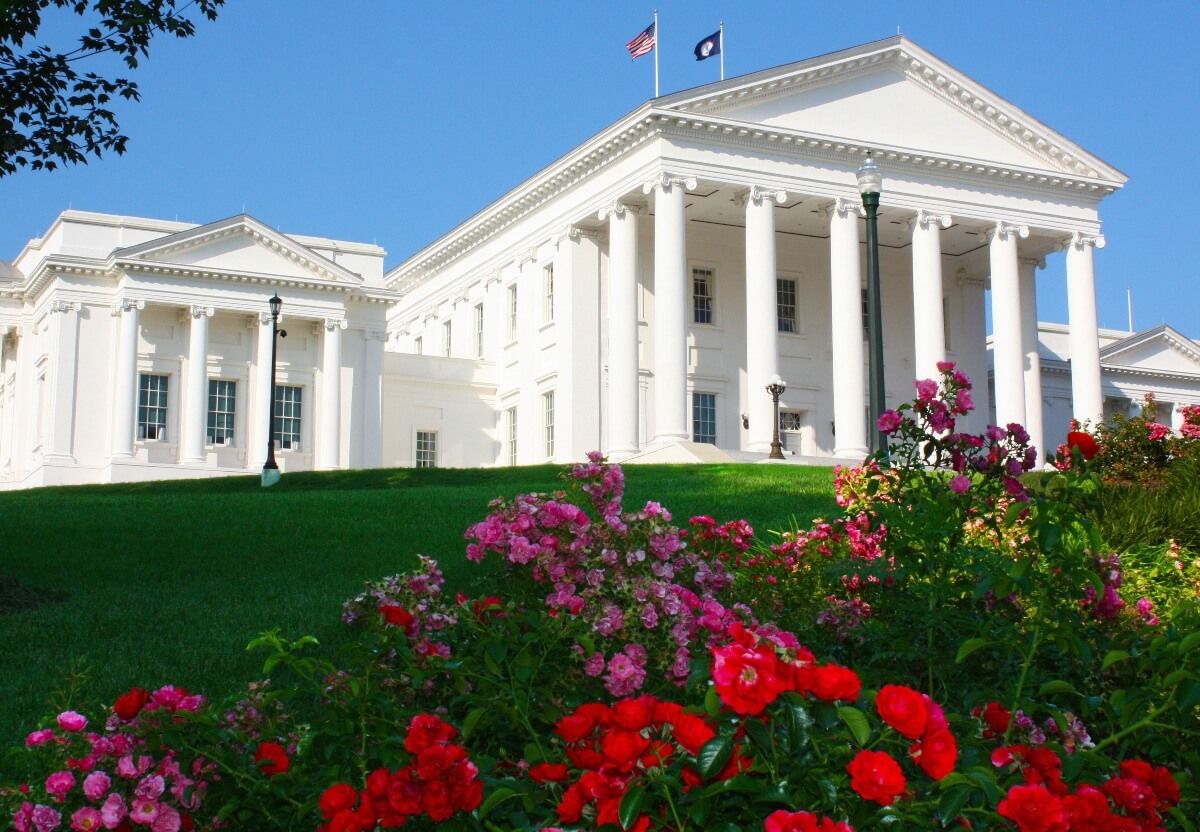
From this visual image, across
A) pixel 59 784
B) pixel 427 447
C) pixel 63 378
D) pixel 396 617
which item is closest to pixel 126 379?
pixel 63 378

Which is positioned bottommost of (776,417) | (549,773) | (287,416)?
(549,773)

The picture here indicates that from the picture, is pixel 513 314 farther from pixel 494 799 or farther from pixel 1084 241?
pixel 494 799

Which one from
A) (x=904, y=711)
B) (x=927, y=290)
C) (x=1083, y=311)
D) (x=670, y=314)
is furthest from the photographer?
(x=1083, y=311)

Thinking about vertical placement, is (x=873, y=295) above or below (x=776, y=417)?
below

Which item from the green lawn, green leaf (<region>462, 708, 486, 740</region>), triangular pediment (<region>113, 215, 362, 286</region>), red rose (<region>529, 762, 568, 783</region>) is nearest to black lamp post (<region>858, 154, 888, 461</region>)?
the green lawn

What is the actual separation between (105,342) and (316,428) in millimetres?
7711

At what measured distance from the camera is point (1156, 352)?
6700 cm

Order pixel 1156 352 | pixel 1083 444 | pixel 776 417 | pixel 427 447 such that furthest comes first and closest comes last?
pixel 1156 352
pixel 427 447
pixel 776 417
pixel 1083 444

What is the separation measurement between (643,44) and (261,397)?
58.2 ft

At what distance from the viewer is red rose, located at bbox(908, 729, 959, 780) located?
466cm

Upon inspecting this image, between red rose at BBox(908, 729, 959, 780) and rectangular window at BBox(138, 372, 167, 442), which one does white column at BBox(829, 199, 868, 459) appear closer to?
rectangular window at BBox(138, 372, 167, 442)

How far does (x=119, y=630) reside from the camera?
1202 centimetres

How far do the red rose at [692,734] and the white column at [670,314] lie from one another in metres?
36.5

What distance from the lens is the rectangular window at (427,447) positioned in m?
53.8
